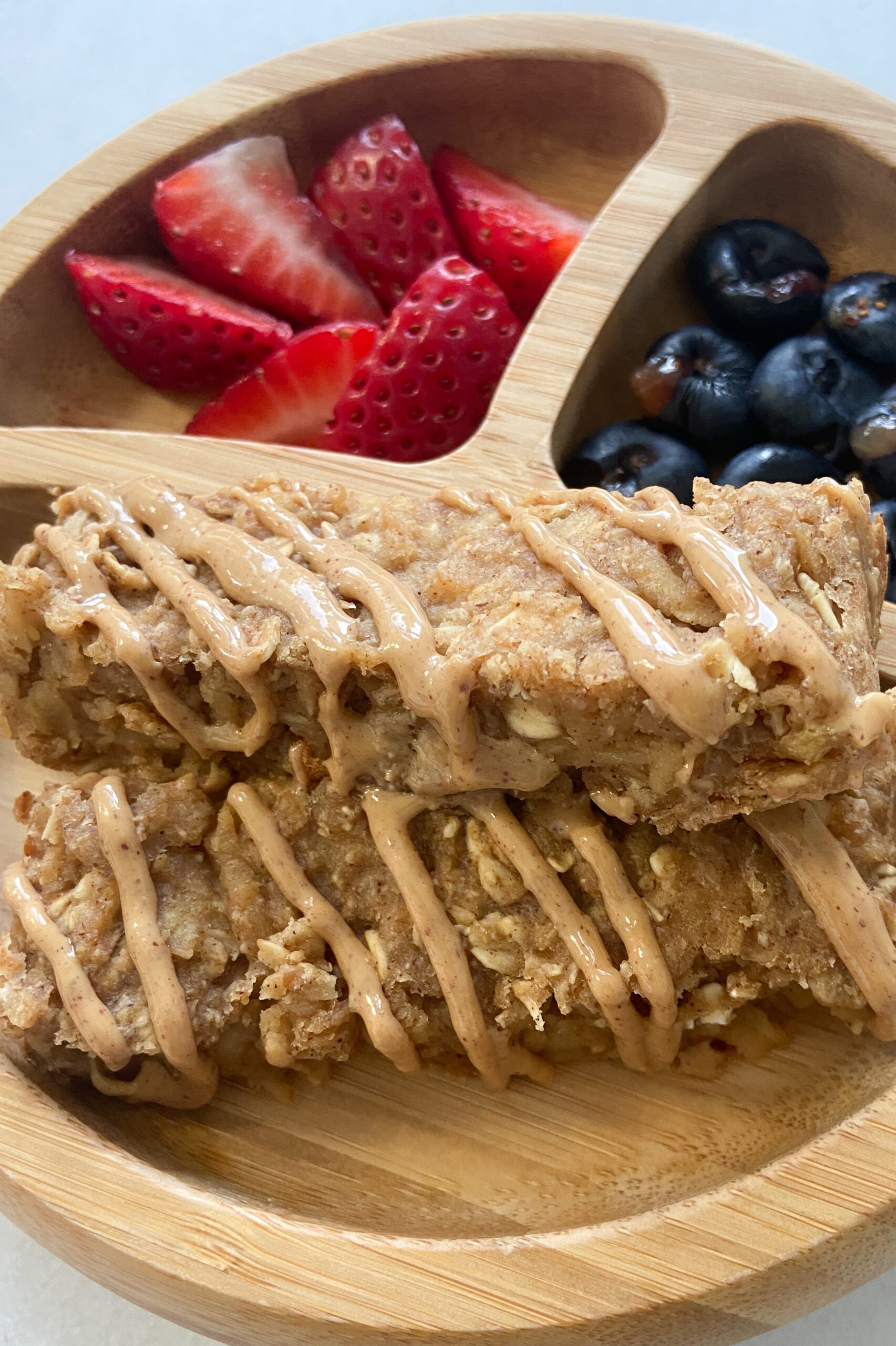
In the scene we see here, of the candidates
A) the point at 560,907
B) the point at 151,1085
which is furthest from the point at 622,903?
the point at 151,1085

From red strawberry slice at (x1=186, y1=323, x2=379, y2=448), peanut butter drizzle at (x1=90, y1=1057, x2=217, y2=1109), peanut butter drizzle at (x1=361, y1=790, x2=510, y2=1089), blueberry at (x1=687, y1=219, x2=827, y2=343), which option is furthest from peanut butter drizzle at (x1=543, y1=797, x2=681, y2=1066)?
blueberry at (x1=687, y1=219, x2=827, y2=343)

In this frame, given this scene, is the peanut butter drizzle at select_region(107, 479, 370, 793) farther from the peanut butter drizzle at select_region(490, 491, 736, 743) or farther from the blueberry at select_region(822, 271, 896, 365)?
the blueberry at select_region(822, 271, 896, 365)

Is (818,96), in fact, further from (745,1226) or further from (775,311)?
(745,1226)

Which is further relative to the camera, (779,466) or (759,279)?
(759,279)

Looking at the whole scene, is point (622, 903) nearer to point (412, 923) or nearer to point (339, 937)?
point (412, 923)

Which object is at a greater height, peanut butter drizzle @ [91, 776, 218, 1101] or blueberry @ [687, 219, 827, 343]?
blueberry @ [687, 219, 827, 343]
